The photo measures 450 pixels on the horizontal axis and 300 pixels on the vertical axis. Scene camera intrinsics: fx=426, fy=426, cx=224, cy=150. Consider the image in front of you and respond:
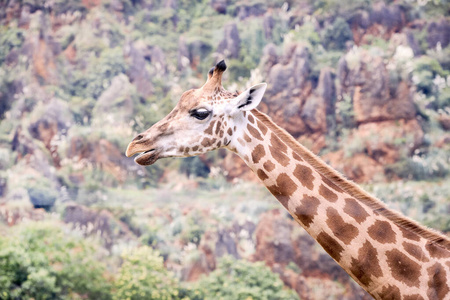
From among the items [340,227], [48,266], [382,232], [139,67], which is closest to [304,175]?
A: [340,227]

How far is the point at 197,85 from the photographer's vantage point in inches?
343

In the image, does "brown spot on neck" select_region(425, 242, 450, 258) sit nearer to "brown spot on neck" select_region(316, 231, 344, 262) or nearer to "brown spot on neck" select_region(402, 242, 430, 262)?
"brown spot on neck" select_region(402, 242, 430, 262)

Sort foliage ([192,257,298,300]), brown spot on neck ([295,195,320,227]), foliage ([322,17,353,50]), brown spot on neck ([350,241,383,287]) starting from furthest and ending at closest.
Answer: foliage ([322,17,353,50])
foliage ([192,257,298,300])
brown spot on neck ([295,195,320,227])
brown spot on neck ([350,241,383,287])

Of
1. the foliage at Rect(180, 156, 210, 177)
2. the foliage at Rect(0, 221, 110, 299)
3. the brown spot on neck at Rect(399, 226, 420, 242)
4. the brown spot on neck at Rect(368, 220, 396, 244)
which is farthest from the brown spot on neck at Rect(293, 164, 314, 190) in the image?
the foliage at Rect(180, 156, 210, 177)

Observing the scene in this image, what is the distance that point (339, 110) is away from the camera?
8.19 metres

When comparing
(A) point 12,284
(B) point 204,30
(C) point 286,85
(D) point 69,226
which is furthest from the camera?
(B) point 204,30

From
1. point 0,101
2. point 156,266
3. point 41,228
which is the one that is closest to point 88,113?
point 0,101

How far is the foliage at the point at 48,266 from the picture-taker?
6.44 metres

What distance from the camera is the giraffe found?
2.09 meters

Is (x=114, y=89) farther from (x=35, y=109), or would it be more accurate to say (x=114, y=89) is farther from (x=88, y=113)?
(x=35, y=109)

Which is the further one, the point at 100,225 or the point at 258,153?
the point at 100,225

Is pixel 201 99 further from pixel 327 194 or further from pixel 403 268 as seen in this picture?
pixel 403 268

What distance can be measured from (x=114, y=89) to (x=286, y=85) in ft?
11.5

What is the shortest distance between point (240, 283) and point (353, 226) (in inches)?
201
